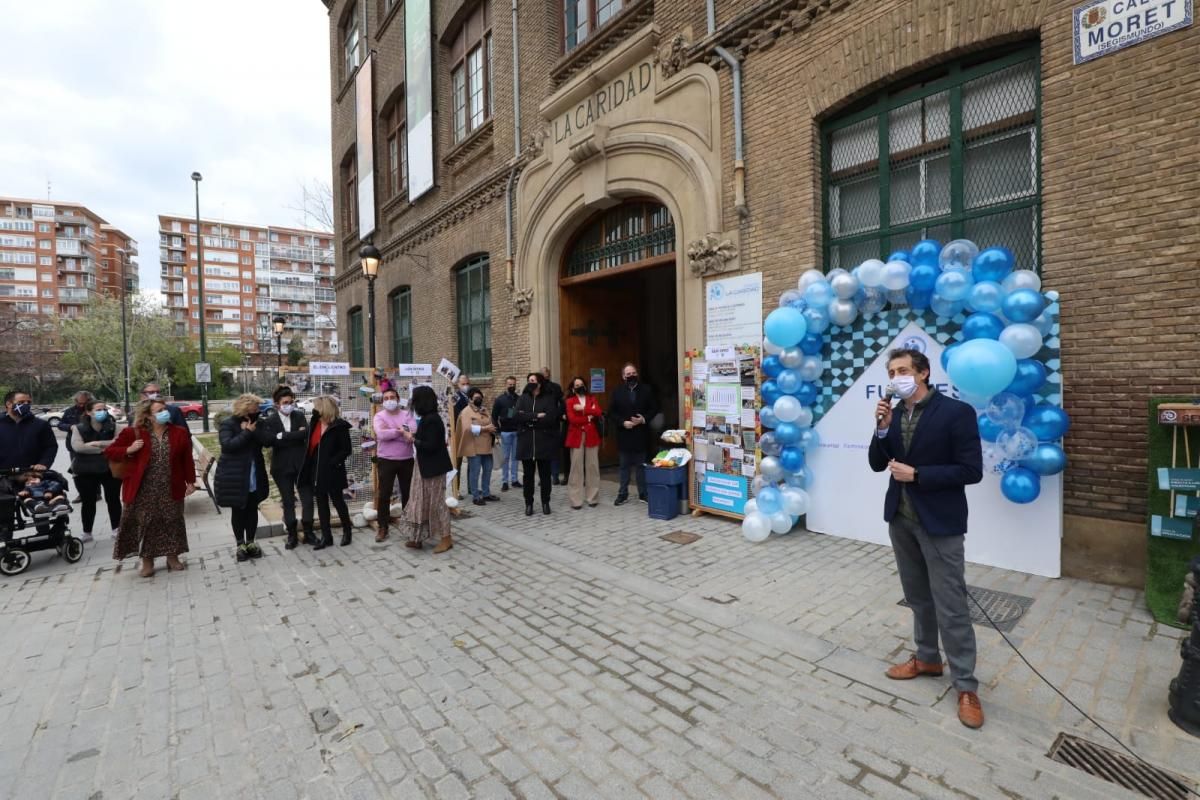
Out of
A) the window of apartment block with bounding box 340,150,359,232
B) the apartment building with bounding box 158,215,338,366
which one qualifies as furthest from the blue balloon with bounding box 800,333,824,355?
the apartment building with bounding box 158,215,338,366

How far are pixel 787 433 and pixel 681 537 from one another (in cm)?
165

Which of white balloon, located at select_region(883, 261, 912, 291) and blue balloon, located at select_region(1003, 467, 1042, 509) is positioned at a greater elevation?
white balloon, located at select_region(883, 261, 912, 291)

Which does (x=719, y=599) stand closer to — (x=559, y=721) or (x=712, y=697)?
(x=712, y=697)

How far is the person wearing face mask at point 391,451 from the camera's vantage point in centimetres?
686

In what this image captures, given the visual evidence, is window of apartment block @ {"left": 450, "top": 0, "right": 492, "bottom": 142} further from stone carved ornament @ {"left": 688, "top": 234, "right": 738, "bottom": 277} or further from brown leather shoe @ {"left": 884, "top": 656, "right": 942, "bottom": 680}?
brown leather shoe @ {"left": 884, "top": 656, "right": 942, "bottom": 680}

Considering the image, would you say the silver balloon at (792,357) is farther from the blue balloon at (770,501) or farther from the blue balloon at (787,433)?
the blue balloon at (770,501)

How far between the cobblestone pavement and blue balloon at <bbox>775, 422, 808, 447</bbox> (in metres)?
1.29

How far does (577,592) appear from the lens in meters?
5.13

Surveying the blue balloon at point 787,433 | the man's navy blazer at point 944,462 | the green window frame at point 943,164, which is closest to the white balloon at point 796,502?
the blue balloon at point 787,433

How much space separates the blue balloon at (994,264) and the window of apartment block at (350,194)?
1989cm

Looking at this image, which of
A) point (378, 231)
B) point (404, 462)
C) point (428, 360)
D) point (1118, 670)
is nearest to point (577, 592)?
point (404, 462)

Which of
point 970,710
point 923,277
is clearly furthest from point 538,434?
point 970,710

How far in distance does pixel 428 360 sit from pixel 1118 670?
14420mm

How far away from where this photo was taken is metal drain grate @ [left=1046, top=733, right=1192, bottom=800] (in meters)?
2.56
